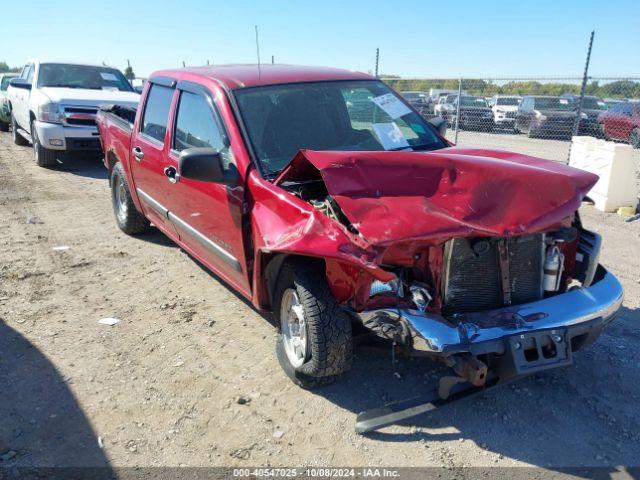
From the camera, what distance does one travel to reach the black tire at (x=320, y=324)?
293cm

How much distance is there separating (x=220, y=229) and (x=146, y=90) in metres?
2.28

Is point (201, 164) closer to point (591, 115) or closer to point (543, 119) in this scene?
point (591, 115)

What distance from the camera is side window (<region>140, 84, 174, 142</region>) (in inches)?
184

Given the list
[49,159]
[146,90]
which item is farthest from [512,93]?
[146,90]

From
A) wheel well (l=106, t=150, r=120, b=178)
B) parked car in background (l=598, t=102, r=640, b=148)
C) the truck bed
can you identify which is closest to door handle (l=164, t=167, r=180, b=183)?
the truck bed

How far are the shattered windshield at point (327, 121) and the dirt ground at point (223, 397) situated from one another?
4.56 ft

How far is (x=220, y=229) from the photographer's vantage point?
3.80 m

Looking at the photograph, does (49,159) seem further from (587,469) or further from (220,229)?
(587,469)

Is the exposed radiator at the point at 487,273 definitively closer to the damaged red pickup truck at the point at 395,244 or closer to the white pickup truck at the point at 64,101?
the damaged red pickup truck at the point at 395,244

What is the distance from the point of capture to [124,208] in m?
6.24

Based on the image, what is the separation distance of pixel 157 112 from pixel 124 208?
1722mm

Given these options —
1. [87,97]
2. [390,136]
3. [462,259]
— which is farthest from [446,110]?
[462,259]

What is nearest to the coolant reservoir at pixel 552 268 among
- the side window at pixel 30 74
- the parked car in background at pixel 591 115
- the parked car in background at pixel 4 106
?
the parked car in background at pixel 591 115

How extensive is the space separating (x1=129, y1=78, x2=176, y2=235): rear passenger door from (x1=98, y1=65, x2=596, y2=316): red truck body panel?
1.13 m
